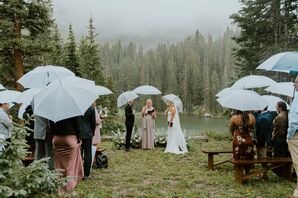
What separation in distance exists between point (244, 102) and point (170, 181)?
7.60 feet

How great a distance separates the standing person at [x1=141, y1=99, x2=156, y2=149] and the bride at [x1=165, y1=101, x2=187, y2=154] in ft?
2.27

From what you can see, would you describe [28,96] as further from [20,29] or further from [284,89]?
[20,29]

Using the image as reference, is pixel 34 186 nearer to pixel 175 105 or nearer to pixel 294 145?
pixel 294 145

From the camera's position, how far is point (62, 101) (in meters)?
5.76

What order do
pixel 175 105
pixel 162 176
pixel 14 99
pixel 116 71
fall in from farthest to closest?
1. pixel 116 71
2. pixel 175 105
3. pixel 14 99
4. pixel 162 176

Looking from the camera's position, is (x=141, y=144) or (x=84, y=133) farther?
(x=141, y=144)

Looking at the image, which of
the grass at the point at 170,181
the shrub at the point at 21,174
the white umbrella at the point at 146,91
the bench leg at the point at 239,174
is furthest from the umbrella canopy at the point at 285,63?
the white umbrella at the point at 146,91

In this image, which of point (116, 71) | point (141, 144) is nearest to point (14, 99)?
point (141, 144)

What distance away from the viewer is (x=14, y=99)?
9.56 metres

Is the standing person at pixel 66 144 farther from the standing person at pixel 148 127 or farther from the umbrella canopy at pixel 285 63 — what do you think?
the standing person at pixel 148 127

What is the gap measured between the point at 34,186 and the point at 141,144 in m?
9.89

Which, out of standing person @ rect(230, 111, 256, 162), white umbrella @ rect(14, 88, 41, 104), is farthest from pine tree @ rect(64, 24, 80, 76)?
standing person @ rect(230, 111, 256, 162)

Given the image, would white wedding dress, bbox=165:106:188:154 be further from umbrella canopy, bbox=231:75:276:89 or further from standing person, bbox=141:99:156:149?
umbrella canopy, bbox=231:75:276:89

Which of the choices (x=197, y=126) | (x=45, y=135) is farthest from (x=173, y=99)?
(x=197, y=126)
